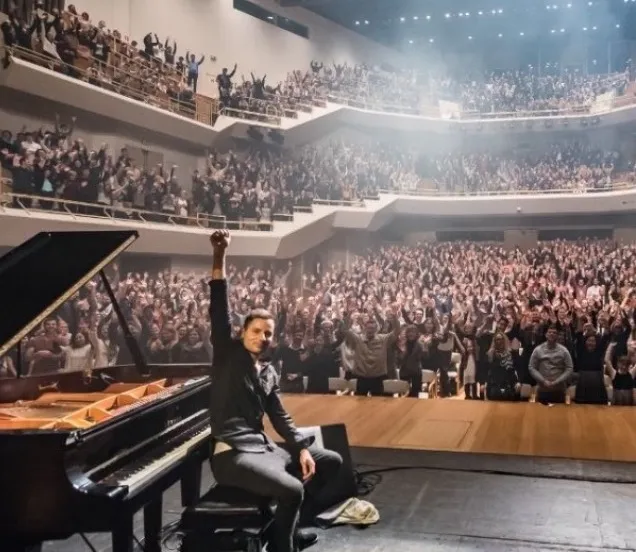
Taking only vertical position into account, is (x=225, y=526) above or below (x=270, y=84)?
below

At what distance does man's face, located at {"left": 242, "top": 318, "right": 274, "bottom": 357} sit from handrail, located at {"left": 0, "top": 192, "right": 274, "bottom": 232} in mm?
5033

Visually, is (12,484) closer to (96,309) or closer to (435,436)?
(435,436)

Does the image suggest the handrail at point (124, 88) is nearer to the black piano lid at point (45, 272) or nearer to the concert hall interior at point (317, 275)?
the concert hall interior at point (317, 275)

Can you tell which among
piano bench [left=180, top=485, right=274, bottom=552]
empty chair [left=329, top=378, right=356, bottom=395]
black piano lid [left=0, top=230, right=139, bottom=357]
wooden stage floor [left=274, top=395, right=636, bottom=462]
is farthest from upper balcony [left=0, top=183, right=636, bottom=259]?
piano bench [left=180, top=485, right=274, bottom=552]

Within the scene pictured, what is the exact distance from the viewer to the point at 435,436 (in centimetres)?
533

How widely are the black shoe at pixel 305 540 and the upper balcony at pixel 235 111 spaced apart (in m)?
6.76

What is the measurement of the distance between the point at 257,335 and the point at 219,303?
0.83 ft

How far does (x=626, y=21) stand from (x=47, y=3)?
11104 millimetres

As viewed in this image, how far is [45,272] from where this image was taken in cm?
281

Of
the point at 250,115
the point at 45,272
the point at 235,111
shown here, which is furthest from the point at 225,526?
the point at 250,115

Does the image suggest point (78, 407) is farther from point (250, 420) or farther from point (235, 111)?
point (235, 111)

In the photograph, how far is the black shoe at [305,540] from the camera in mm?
3066

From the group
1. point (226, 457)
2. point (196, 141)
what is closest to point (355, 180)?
point (196, 141)

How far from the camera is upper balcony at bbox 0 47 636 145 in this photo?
8500mm
